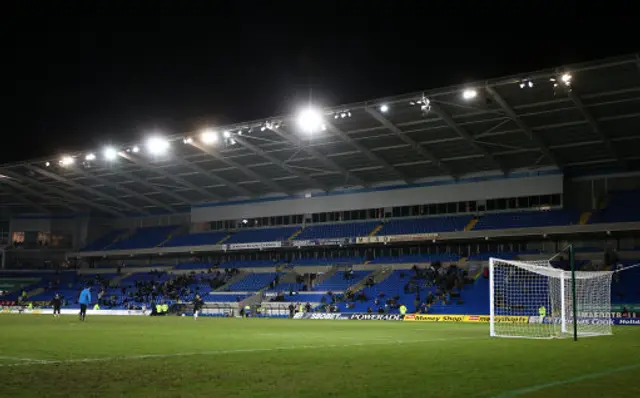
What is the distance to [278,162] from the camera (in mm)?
55406

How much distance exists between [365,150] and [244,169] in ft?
42.1

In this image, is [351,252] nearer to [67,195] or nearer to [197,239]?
[197,239]

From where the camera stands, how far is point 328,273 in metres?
61.4

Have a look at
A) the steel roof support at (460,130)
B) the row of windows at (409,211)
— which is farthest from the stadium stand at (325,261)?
the steel roof support at (460,130)

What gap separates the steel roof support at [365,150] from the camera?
154 ft

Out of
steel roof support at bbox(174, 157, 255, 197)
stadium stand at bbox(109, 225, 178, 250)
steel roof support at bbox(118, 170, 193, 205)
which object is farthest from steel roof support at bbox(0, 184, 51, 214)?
steel roof support at bbox(174, 157, 255, 197)

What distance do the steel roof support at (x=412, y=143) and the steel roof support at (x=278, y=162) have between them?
11.7 m

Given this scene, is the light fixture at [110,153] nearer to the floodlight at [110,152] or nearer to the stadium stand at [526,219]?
the floodlight at [110,152]

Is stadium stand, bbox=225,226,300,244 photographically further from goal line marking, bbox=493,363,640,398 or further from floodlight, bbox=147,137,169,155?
goal line marking, bbox=493,363,640,398

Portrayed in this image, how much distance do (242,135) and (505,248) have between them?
23.5 meters

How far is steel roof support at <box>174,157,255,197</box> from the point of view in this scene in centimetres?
5769

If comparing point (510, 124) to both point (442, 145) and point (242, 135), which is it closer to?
point (442, 145)

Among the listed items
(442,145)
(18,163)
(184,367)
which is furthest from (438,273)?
(184,367)

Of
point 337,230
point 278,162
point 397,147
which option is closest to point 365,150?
point 397,147
